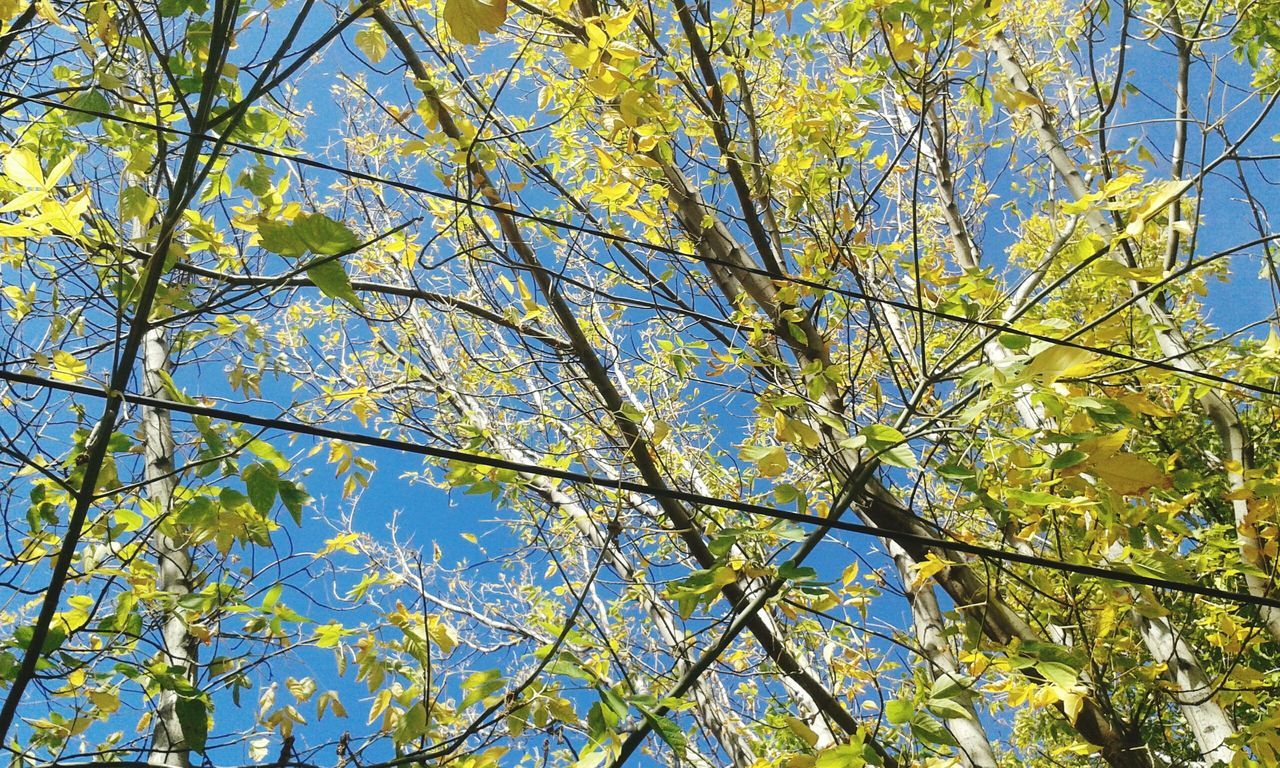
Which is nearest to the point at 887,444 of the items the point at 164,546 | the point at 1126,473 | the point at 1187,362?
the point at 1126,473

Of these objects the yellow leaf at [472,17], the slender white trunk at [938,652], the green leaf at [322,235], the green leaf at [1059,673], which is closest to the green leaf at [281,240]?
the green leaf at [322,235]

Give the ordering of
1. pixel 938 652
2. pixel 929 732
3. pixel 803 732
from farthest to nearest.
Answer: pixel 938 652, pixel 803 732, pixel 929 732

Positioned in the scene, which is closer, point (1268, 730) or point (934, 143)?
point (1268, 730)

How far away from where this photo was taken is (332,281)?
3.51 ft

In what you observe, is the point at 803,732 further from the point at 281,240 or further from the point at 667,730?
the point at 281,240

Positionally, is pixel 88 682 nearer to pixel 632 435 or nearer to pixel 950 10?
pixel 632 435

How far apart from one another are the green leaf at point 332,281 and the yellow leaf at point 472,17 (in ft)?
1.13

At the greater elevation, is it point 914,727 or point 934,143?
point 934,143

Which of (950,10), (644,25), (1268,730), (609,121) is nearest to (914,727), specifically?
(1268,730)

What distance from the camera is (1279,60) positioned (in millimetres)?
3424

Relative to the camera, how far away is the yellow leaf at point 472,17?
3.02ft

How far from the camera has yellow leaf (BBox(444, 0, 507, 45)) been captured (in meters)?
0.92

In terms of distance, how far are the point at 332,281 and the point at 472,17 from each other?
1.27 ft

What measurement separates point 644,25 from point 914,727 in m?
2.47
